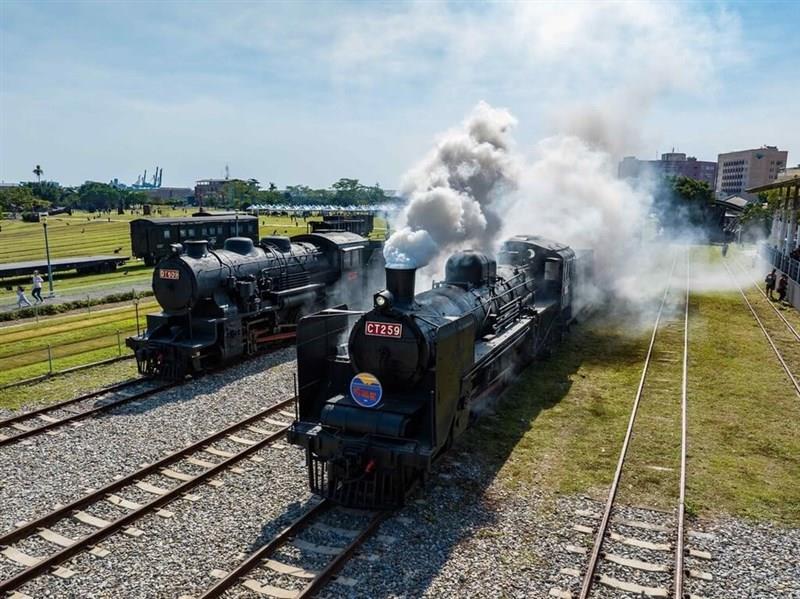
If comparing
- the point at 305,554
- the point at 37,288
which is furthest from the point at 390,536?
the point at 37,288

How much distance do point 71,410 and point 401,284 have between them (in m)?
7.96

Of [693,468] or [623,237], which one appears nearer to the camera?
[693,468]

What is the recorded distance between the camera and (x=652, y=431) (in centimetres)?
1108

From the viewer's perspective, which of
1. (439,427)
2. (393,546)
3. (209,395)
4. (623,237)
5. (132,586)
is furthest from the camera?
(623,237)

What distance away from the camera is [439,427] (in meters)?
8.00

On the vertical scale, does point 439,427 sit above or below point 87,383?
above

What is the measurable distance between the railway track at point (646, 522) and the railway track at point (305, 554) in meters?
2.44

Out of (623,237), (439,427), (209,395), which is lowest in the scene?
(209,395)

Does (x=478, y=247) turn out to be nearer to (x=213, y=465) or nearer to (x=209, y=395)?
(x=209, y=395)

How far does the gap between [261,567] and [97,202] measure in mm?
147104

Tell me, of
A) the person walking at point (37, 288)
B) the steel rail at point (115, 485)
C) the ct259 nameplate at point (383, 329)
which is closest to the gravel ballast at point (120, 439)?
the steel rail at point (115, 485)

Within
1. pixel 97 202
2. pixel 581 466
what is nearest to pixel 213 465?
pixel 581 466

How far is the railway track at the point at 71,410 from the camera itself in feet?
35.6

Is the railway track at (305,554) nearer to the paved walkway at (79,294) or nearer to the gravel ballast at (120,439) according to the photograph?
the gravel ballast at (120,439)
